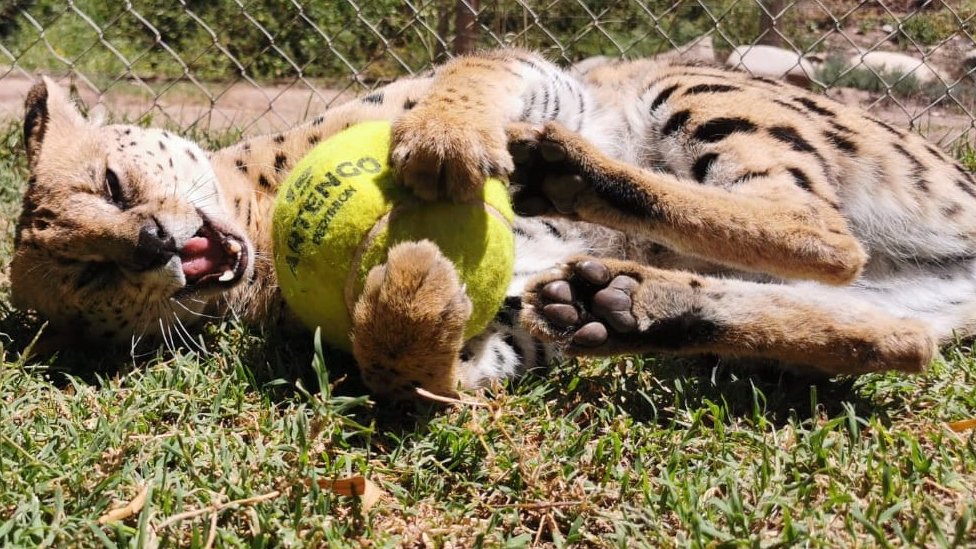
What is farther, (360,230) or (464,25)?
(464,25)

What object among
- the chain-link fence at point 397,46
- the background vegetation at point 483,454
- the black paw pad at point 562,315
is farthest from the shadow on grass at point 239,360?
the chain-link fence at point 397,46

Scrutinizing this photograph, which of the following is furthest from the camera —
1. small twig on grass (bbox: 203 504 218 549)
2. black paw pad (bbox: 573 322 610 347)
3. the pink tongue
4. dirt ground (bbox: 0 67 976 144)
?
dirt ground (bbox: 0 67 976 144)

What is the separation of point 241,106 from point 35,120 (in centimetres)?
305

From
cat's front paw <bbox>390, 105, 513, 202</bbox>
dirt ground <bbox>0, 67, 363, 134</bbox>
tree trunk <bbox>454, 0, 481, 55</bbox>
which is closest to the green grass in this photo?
cat's front paw <bbox>390, 105, 513, 202</bbox>

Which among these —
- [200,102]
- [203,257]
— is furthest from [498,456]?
[200,102]

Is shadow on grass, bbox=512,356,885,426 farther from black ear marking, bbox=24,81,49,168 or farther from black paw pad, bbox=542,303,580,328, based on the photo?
black ear marking, bbox=24,81,49,168

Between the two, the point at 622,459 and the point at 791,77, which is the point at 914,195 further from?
the point at 791,77

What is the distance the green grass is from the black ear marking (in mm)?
958

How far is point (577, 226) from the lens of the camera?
377cm

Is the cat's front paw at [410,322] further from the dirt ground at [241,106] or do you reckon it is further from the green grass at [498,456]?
the dirt ground at [241,106]

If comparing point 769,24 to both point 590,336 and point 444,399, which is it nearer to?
point 590,336

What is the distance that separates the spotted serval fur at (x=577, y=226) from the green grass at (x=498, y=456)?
0.17 m

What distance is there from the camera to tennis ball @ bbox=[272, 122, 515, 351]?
9.14 ft

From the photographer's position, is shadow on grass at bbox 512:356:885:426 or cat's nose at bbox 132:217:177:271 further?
cat's nose at bbox 132:217:177:271
